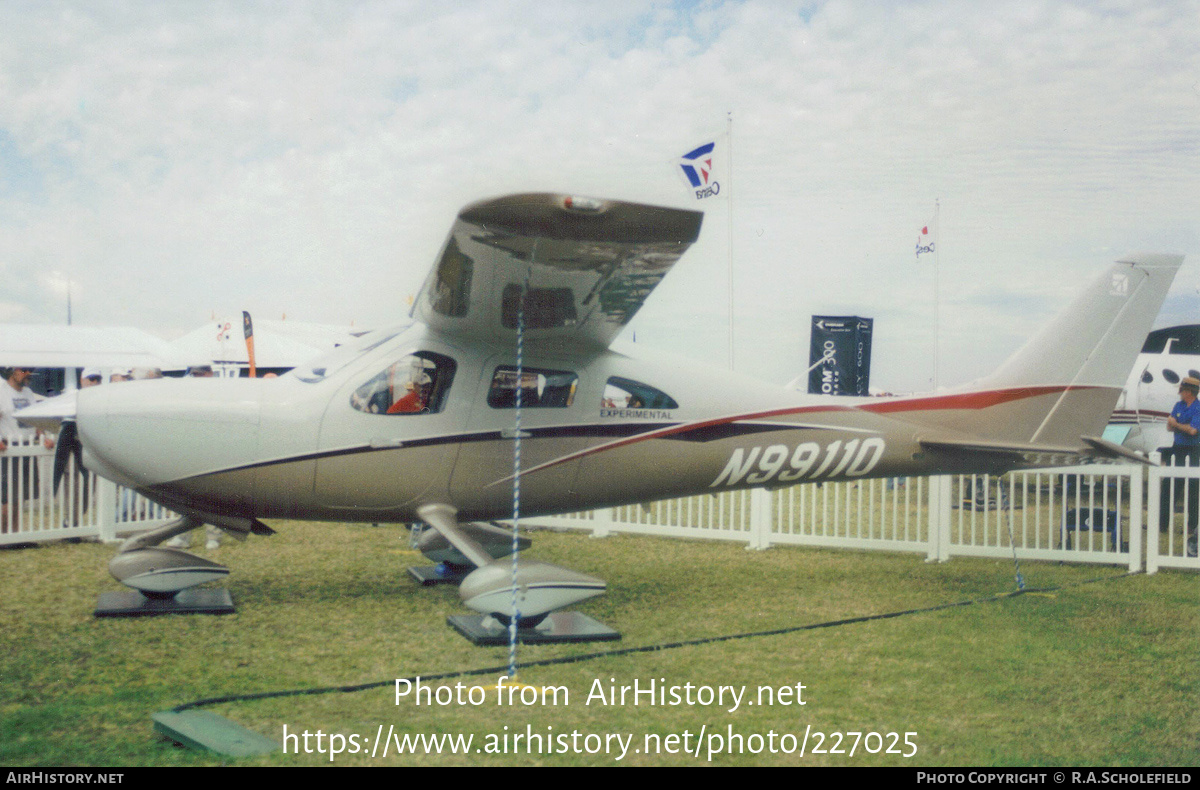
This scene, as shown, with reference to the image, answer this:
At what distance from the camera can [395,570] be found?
295 inches

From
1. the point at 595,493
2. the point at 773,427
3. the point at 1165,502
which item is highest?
the point at 773,427

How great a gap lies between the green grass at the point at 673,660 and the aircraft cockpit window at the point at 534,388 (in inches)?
63.2

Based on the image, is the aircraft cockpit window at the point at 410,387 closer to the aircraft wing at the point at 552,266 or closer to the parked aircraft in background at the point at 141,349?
the aircraft wing at the point at 552,266

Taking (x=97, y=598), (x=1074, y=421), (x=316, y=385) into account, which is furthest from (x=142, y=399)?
(x=1074, y=421)

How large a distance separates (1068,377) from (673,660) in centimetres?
444

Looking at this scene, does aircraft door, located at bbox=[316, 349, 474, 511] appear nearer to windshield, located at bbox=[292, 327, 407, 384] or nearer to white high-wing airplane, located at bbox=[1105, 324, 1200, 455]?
windshield, located at bbox=[292, 327, 407, 384]

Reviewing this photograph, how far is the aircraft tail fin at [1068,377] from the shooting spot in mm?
6805

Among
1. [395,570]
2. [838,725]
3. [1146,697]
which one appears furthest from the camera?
[395,570]

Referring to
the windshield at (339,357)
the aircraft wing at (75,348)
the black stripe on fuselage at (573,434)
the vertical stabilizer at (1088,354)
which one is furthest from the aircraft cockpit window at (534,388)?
the aircraft wing at (75,348)

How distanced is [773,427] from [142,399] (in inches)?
174

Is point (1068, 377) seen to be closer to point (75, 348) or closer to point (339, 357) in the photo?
point (339, 357)

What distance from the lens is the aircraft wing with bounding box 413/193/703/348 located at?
401 cm

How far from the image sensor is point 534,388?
18.9ft
